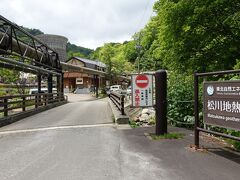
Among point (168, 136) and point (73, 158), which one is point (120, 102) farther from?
point (73, 158)

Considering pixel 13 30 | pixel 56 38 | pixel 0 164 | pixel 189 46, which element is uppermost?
pixel 56 38

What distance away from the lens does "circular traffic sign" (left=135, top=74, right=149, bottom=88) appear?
10398 mm

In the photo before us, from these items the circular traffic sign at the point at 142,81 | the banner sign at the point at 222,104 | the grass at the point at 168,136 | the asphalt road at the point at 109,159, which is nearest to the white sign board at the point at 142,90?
the circular traffic sign at the point at 142,81

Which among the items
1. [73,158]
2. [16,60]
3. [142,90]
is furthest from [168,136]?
[16,60]

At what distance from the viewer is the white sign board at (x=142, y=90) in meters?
10.3

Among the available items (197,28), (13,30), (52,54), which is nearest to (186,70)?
(197,28)

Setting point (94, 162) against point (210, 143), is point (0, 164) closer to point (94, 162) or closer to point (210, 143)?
point (94, 162)

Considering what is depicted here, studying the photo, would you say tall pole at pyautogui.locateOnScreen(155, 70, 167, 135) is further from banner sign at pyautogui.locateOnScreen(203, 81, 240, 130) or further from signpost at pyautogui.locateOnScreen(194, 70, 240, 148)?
banner sign at pyautogui.locateOnScreen(203, 81, 240, 130)

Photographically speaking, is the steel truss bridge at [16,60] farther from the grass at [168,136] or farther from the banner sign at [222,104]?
the banner sign at [222,104]

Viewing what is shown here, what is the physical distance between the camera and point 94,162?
632 centimetres

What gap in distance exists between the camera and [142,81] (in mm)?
10438

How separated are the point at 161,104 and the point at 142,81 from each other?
1.52 meters

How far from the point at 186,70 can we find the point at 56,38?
199 feet

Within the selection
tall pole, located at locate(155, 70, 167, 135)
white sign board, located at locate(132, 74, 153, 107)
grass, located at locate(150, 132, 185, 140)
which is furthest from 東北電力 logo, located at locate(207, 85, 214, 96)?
white sign board, located at locate(132, 74, 153, 107)
